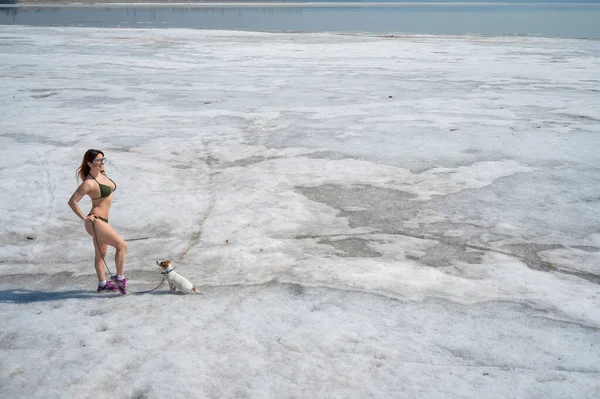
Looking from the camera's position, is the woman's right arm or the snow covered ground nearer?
the snow covered ground

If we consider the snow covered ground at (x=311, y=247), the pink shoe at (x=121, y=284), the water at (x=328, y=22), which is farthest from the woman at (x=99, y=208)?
the water at (x=328, y=22)

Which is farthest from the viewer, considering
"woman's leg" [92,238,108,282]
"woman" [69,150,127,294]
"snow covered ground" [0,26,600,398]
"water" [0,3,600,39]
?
"water" [0,3,600,39]

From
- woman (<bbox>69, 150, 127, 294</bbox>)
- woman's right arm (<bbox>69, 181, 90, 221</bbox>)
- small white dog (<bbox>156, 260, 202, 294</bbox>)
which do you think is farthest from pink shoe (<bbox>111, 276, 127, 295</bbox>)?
woman's right arm (<bbox>69, 181, 90, 221</bbox>)

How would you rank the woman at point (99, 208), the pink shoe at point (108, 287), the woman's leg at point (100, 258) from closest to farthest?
1. the woman at point (99, 208)
2. the woman's leg at point (100, 258)
3. the pink shoe at point (108, 287)

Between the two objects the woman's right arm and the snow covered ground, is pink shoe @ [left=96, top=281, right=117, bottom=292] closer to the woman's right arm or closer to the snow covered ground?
the snow covered ground

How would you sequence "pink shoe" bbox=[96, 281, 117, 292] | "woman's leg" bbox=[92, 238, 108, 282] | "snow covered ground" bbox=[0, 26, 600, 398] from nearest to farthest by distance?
"snow covered ground" bbox=[0, 26, 600, 398] < "woman's leg" bbox=[92, 238, 108, 282] < "pink shoe" bbox=[96, 281, 117, 292]

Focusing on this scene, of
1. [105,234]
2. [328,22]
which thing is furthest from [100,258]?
[328,22]

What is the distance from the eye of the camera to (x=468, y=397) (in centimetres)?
300

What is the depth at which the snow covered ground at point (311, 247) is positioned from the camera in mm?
3250

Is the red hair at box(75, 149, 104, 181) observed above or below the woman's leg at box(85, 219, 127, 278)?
above

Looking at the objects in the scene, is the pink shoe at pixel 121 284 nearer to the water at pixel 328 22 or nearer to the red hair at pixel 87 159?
the red hair at pixel 87 159

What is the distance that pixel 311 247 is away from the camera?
487cm

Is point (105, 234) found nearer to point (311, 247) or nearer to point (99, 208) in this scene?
point (99, 208)

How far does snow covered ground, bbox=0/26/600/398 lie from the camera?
10.7 ft
